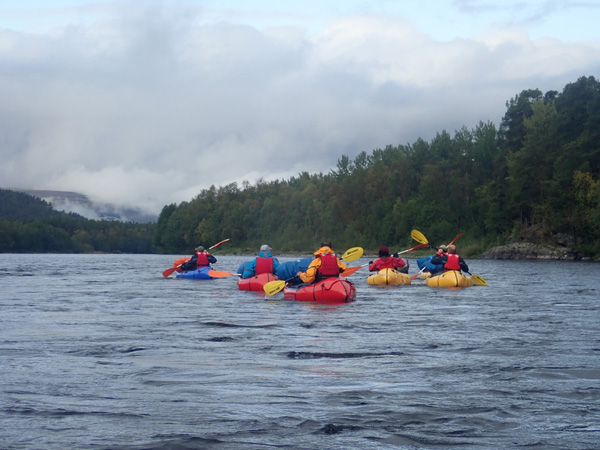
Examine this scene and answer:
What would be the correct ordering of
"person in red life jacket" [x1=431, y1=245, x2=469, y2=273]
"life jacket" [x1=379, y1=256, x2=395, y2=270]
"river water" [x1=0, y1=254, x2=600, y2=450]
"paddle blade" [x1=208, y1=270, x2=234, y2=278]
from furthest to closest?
"paddle blade" [x1=208, y1=270, x2=234, y2=278]
"life jacket" [x1=379, y1=256, x2=395, y2=270]
"person in red life jacket" [x1=431, y1=245, x2=469, y2=273]
"river water" [x1=0, y1=254, x2=600, y2=450]

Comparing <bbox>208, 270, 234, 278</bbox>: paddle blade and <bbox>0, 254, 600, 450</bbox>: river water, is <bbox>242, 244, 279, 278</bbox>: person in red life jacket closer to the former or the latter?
<bbox>208, 270, 234, 278</bbox>: paddle blade

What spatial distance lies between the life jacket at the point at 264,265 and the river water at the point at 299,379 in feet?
19.7

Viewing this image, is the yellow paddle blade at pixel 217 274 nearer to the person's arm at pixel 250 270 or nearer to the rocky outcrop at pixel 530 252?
the person's arm at pixel 250 270

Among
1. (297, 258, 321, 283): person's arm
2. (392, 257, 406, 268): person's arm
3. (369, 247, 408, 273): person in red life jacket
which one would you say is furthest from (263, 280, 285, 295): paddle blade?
(392, 257, 406, 268): person's arm

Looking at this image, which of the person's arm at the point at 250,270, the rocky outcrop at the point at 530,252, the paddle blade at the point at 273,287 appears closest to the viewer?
the paddle blade at the point at 273,287

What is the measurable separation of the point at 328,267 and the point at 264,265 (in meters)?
4.80

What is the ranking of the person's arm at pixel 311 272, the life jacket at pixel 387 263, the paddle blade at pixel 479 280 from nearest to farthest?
the person's arm at pixel 311 272 < the paddle blade at pixel 479 280 < the life jacket at pixel 387 263

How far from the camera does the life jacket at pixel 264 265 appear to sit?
23.4 m

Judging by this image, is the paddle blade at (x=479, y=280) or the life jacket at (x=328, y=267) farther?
the paddle blade at (x=479, y=280)

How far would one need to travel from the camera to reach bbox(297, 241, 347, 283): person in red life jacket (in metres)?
18.9

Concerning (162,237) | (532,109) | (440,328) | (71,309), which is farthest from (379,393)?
(162,237)

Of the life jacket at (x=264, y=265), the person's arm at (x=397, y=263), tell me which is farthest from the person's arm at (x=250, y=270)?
the person's arm at (x=397, y=263)

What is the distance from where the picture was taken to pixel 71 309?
17906 millimetres

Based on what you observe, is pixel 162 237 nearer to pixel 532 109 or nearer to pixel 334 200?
pixel 334 200
